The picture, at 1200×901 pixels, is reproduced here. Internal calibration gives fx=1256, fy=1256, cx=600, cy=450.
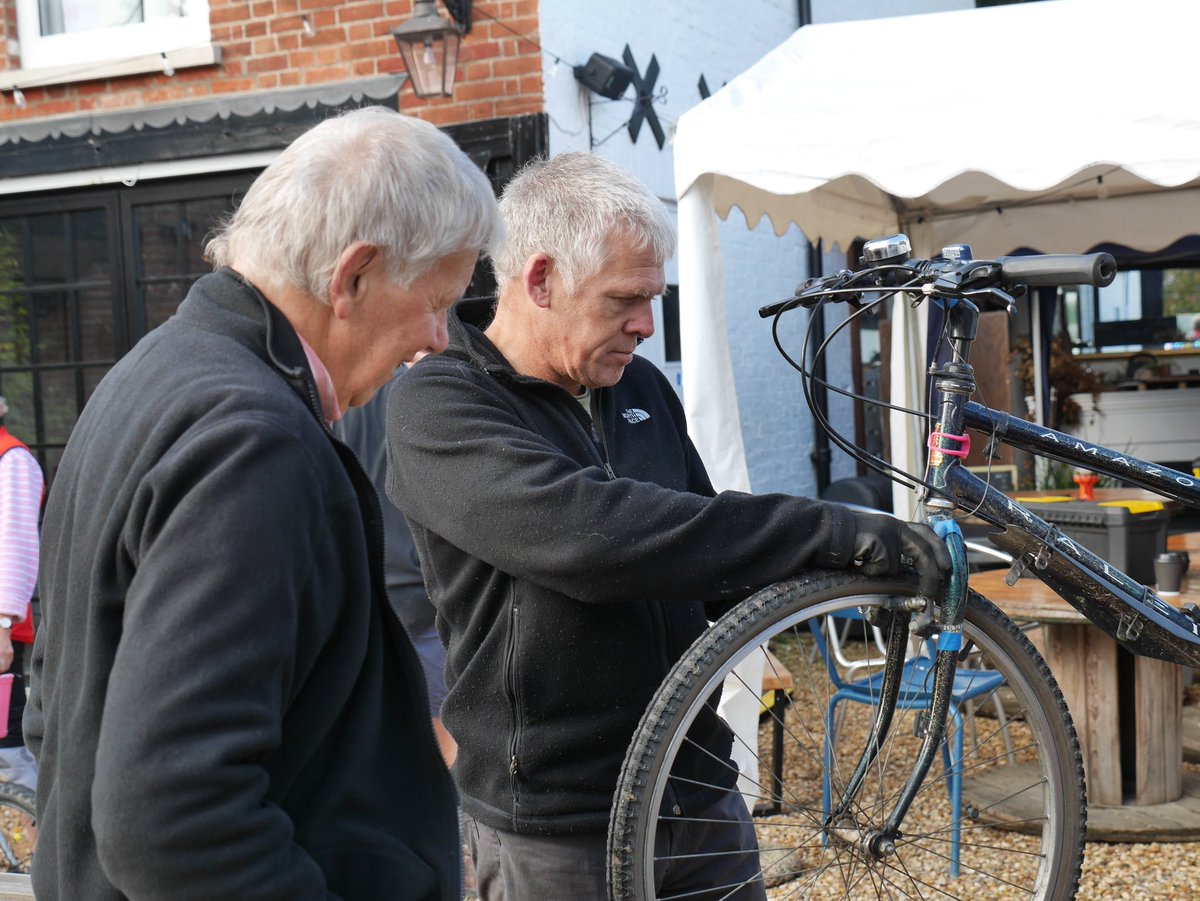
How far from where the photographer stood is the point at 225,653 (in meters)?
1.09

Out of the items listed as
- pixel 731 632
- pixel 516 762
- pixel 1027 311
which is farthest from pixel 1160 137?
pixel 1027 311

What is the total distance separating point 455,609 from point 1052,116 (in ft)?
10.2

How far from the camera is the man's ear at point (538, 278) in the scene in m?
1.92

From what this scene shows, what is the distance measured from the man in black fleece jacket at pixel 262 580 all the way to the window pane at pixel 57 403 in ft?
21.1

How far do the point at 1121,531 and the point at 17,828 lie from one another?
14.2 feet

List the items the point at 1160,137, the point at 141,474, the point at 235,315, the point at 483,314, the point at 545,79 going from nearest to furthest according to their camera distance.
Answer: the point at 141,474 → the point at 235,315 → the point at 483,314 → the point at 1160,137 → the point at 545,79

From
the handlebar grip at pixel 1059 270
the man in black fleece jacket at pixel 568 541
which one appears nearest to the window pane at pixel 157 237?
the man in black fleece jacket at pixel 568 541

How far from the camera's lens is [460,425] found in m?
1.77

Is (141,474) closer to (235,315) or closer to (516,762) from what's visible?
(235,315)

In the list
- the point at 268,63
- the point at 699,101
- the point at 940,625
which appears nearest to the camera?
the point at 940,625

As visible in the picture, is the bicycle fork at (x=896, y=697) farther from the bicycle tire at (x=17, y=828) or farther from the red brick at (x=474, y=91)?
the red brick at (x=474, y=91)

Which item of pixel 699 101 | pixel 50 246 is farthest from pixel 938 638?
pixel 50 246

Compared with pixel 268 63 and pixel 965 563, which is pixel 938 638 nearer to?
pixel 965 563

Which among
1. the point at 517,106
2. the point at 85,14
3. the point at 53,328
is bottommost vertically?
the point at 53,328
